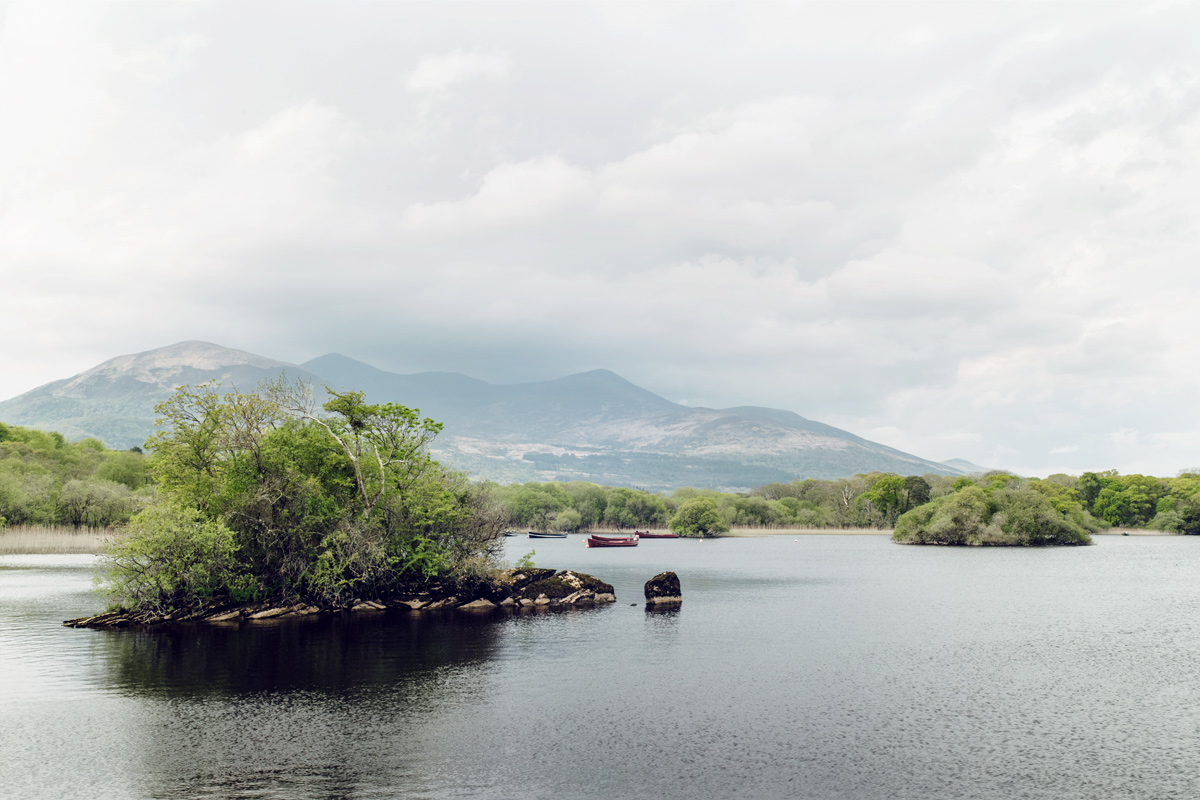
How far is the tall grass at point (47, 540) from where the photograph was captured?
106 metres

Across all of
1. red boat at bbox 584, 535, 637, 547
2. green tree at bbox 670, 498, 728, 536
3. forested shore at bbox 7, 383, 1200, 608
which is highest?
forested shore at bbox 7, 383, 1200, 608

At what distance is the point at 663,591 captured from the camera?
65000 mm

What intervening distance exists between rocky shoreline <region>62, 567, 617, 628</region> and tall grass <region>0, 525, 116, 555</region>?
61876 mm

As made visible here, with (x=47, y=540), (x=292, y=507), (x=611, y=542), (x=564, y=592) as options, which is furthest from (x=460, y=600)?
(x=611, y=542)

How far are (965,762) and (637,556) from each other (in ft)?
356

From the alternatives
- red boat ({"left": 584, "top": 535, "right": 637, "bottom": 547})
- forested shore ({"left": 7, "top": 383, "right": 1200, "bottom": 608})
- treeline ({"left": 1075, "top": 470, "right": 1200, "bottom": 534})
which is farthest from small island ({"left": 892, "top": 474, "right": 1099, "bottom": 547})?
forested shore ({"left": 7, "top": 383, "right": 1200, "bottom": 608})

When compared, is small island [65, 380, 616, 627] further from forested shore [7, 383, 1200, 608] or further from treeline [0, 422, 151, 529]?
treeline [0, 422, 151, 529]

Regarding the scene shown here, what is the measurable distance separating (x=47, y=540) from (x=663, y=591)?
96.2 m

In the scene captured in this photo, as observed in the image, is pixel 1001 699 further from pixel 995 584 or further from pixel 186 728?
pixel 995 584

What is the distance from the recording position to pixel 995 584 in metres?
79.0

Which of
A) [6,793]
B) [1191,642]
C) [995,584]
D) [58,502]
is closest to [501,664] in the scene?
[6,793]

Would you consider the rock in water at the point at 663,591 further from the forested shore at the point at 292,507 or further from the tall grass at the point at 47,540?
the tall grass at the point at 47,540

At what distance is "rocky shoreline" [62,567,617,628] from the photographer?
5494 centimetres

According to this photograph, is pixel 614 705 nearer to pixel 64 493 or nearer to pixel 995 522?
pixel 64 493
